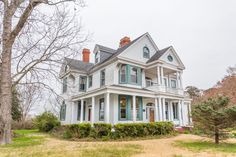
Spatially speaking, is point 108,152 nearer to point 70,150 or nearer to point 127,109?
point 70,150

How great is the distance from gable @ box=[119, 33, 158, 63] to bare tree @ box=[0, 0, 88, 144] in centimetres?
640

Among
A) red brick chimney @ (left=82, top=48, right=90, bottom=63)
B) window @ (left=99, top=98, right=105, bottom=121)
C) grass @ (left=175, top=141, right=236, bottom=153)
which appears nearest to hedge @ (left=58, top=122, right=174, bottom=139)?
grass @ (left=175, top=141, right=236, bottom=153)

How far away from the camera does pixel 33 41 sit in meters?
10.0

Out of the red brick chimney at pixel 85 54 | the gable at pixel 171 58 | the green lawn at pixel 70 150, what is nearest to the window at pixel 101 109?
the gable at pixel 171 58

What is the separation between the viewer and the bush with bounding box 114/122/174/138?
11.4 m

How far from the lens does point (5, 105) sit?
844cm

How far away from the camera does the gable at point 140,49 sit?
16609 millimetres

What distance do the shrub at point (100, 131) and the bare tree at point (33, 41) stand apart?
425 cm

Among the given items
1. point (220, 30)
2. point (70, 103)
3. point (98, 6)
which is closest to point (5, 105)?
point (98, 6)

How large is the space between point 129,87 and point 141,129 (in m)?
3.93

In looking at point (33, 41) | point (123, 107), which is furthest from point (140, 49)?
point (33, 41)

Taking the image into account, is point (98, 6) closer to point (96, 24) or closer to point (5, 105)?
point (96, 24)

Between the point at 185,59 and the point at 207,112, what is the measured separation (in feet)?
103

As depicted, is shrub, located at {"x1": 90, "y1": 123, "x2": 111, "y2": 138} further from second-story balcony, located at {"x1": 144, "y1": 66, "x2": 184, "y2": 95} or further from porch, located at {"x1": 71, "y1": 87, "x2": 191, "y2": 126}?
second-story balcony, located at {"x1": 144, "y1": 66, "x2": 184, "y2": 95}
